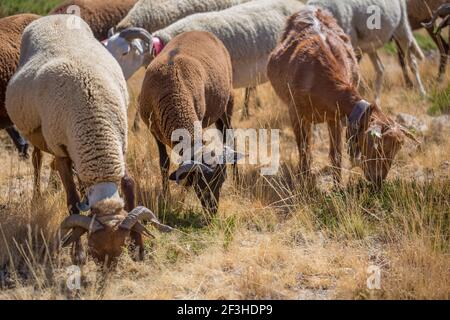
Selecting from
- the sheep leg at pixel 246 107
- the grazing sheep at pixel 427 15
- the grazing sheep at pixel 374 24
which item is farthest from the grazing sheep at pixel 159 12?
the grazing sheep at pixel 427 15

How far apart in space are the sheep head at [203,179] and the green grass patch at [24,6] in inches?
265

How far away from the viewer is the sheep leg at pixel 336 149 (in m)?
8.13

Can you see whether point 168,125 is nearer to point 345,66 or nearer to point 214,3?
point 345,66

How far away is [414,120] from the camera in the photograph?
10.1 metres

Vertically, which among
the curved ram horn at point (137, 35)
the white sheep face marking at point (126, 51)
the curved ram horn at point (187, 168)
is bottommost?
the curved ram horn at point (187, 168)

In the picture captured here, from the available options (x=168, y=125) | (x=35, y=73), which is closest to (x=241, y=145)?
(x=168, y=125)

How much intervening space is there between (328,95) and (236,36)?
2527mm

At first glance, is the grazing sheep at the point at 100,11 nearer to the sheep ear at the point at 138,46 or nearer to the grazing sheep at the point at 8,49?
the sheep ear at the point at 138,46

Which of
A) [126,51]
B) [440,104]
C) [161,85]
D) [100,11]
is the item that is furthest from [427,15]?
[161,85]

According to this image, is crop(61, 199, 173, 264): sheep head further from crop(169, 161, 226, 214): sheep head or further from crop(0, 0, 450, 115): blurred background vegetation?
crop(0, 0, 450, 115): blurred background vegetation

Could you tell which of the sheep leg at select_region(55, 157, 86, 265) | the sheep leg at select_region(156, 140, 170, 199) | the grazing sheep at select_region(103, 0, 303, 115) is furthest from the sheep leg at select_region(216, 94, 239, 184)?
the sheep leg at select_region(55, 157, 86, 265)

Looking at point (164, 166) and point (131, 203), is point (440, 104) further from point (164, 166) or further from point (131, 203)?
point (131, 203)

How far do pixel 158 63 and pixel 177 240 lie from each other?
72.8 inches

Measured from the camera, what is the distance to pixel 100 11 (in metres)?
10.9
